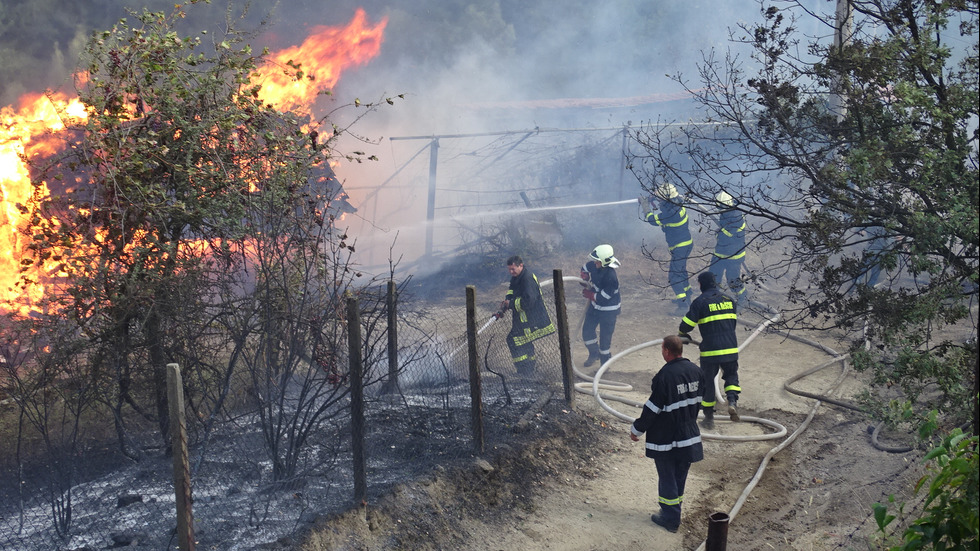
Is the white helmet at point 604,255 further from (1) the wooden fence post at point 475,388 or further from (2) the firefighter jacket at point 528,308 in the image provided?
(1) the wooden fence post at point 475,388

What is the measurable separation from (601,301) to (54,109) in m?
8.57

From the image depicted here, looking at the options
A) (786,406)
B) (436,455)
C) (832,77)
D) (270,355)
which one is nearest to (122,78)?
(270,355)

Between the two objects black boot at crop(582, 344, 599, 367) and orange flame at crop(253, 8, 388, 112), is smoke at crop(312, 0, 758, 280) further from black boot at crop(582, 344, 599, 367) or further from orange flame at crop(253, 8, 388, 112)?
black boot at crop(582, 344, 599, 367)

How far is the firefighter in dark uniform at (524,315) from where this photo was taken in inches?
366

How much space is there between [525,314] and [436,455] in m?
3.38

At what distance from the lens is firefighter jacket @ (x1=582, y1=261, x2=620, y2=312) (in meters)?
10.3

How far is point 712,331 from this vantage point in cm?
786

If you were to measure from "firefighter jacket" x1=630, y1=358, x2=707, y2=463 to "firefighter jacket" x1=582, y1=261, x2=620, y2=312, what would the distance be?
4.44m

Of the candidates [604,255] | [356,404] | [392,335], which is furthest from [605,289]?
[356,404]

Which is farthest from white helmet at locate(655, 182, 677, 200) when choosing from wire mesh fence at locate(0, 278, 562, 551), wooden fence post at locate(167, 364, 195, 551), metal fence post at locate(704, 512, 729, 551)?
wooden fence post at locate(167, 364, 195, 551)

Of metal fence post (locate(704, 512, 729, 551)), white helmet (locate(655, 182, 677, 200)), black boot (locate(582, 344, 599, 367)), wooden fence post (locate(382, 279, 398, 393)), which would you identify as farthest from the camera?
black boot (locate(582, 344, 599, 367))

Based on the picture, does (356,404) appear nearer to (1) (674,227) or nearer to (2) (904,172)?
(2) (904,172)

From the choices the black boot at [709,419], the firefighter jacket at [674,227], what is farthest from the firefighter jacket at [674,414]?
the firefighter jacket at [674,227]

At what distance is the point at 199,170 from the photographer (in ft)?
18.4
